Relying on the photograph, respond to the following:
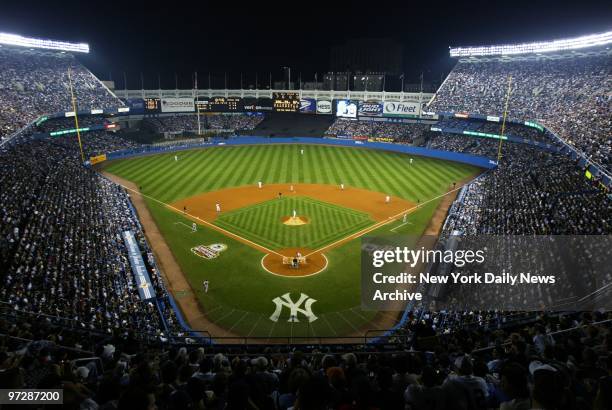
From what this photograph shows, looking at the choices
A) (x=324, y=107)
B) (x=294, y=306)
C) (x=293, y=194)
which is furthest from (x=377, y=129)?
(x=294, y=306)

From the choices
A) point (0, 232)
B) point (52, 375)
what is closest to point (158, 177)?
point (0, 232)

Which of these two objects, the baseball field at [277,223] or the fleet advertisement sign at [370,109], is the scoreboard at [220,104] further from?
the fleet advertisement sign at [370,109]

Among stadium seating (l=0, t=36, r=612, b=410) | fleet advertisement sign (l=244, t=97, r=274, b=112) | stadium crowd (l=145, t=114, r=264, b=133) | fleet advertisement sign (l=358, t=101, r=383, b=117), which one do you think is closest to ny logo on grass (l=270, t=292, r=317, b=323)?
stadium seating (l=0, t=36, r=612, b=410)

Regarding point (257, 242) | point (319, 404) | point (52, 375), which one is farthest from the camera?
point (257, 242)

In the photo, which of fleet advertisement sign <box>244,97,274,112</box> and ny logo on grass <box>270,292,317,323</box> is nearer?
ny logo on grass <box>270,292,317,323</box>

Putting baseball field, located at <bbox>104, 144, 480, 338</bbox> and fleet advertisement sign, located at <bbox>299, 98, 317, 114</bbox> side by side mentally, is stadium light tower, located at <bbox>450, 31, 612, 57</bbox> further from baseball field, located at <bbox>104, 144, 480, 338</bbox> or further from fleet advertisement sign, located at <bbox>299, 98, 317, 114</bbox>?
fleet advertisement sign, located at <bbox>299, 98, 317, 114</bbox>

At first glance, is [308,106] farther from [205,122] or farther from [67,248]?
[67,248]

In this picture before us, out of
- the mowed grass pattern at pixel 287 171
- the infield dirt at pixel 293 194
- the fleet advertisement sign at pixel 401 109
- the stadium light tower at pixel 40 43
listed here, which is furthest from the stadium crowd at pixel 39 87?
the fleet advertisement sign at pixel 401 109

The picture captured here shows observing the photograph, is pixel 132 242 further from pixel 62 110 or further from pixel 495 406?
pixel 62 110
